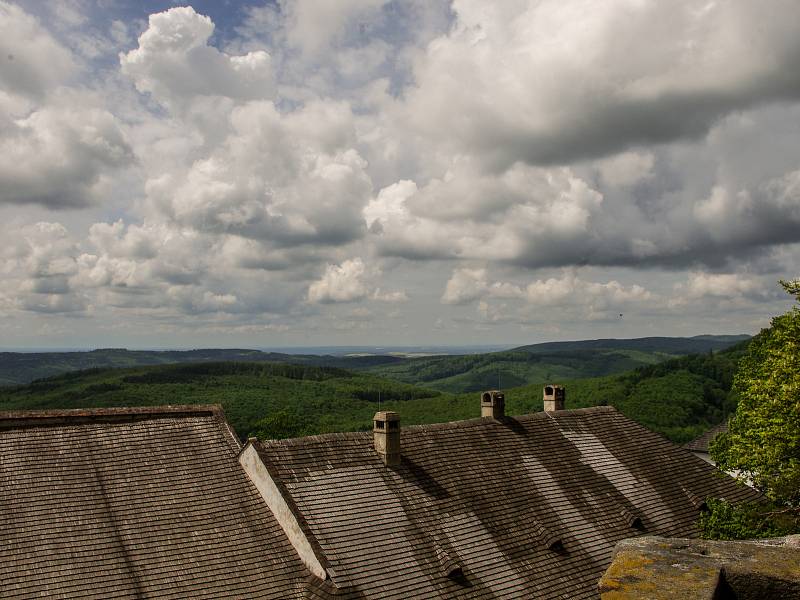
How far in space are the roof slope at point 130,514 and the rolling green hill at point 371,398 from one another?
117ft

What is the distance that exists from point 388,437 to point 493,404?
630 cm

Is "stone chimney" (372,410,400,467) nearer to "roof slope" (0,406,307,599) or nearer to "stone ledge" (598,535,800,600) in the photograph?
"roof slope" (0,406,307,599)

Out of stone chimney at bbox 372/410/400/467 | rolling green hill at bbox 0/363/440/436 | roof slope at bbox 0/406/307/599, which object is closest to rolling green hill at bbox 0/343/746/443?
rolling green hill at bbox 0/363/440/436

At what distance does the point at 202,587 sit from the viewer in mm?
16672

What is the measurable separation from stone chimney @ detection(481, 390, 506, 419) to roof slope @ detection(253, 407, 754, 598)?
1.62ft

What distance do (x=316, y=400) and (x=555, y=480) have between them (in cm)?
15476

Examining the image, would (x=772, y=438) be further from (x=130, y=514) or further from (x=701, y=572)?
(x=130, y=514)

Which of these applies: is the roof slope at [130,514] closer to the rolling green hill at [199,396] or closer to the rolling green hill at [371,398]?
the rolling green hill at [371,398]

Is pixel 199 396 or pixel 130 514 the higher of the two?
pixel 130 514

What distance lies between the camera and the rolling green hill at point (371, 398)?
10800cm

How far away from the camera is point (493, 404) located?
2652cm

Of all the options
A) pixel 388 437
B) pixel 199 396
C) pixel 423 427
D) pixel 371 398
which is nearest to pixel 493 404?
pixel 423 427

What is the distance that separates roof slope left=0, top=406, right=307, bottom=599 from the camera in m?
16.0

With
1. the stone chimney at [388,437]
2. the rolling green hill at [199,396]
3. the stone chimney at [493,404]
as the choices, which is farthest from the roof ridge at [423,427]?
the rolling green hill at [199,396]
